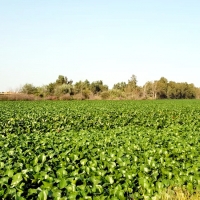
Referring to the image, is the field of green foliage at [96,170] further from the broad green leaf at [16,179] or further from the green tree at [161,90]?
the green tree at [161,90]

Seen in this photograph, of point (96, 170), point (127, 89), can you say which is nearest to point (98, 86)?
point (127, 89)

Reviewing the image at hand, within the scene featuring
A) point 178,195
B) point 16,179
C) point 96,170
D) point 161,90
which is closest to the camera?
point 16,179

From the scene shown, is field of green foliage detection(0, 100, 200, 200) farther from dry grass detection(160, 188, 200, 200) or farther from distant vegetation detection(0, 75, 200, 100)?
distant vegetation detection(0, 75, 200, 100)

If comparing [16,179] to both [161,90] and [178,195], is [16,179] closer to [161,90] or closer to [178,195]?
[178,195]

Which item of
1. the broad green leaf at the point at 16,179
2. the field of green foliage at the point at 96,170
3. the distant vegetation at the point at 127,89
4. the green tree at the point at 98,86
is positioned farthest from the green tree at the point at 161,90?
the broad green leaf at the point at 16,179

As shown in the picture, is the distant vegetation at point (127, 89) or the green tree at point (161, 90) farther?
the green tree at point (161, 90)

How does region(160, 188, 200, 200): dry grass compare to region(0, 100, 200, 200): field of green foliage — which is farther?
region(160, 188, 200, 200): dry grass

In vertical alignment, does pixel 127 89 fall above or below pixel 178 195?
above

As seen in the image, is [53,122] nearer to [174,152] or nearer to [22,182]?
[174,152]

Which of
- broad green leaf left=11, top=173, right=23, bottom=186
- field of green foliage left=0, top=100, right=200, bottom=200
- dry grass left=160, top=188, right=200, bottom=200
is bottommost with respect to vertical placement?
dry grass left=160, top=188, right=200, bottom=200

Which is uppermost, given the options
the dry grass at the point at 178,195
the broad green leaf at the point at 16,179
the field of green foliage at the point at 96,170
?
the broad green leaf at the point at 16,179

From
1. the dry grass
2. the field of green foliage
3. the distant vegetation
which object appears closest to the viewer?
the field of green foliage

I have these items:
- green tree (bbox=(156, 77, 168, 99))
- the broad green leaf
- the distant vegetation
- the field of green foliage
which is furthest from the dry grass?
green tree (bbox=(156, 77, 168, 99))

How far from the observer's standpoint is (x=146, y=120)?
51.7 feet
